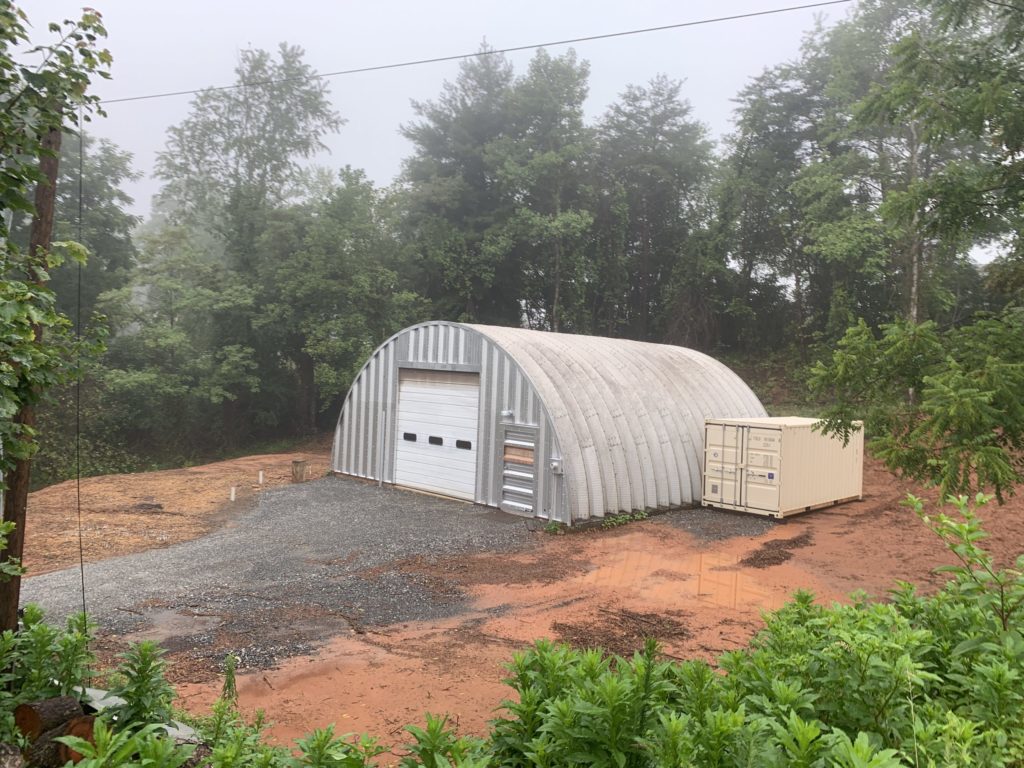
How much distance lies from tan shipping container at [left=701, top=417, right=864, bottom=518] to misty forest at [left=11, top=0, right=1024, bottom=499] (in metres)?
7.89

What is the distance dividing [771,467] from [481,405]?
6090mm

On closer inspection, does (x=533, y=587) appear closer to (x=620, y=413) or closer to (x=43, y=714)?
(x=620, y=413)

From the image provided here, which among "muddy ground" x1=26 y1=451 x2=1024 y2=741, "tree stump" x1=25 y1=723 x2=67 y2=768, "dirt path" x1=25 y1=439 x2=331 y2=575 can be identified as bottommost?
"dirt path" x1=25 y1=439 x2=331 y2=575

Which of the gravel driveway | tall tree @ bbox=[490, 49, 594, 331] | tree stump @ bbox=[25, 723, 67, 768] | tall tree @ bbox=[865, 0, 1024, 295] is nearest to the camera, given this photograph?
tree stump @ bbox=[25, 723, 67, 768]

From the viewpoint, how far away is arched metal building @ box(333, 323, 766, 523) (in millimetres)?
12727

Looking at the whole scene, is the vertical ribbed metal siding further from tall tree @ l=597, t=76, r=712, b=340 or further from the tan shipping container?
tall tree @ l=597, t=76, r=712, b=340

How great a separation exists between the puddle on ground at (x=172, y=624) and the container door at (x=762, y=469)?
10031 mm

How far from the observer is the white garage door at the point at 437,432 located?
14742 millimetres

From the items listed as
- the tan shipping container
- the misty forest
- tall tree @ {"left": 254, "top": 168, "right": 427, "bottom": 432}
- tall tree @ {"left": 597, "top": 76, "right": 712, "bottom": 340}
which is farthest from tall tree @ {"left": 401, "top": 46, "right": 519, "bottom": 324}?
the tan shipping container

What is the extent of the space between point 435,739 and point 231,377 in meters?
26.2

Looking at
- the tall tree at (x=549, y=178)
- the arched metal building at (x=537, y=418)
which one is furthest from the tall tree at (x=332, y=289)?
the arched metal building at (x=537, y=418)

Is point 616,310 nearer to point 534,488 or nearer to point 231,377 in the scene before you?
point 231,377

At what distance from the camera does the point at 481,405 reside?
1440 cm

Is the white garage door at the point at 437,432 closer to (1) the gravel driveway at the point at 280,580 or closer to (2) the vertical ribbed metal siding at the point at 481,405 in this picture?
(2) the vertical ribbed metal siding at the point at 481,405
